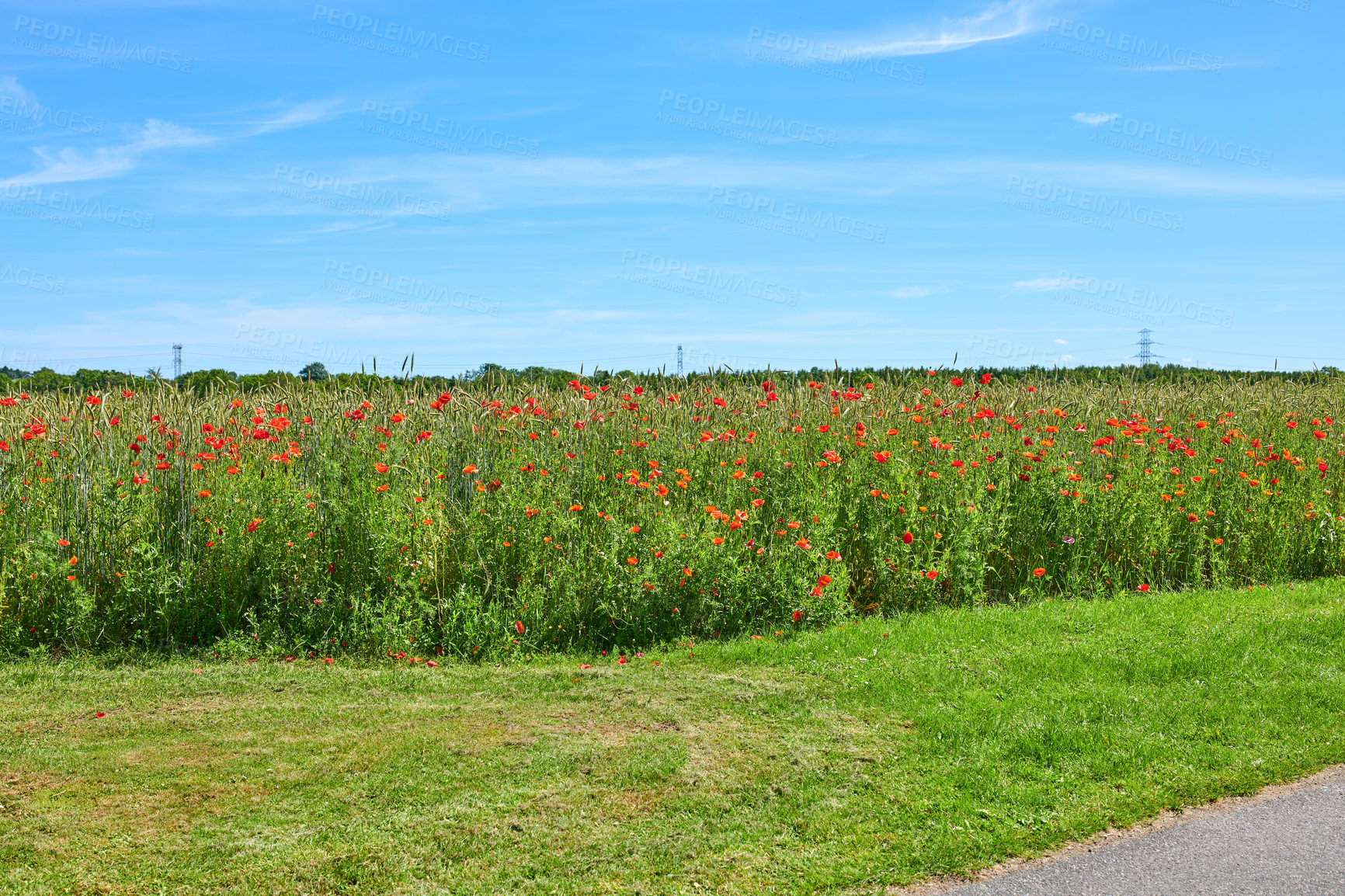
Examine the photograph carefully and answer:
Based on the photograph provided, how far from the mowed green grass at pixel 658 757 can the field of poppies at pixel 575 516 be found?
45cm

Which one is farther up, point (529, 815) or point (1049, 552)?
point (1049, 552)

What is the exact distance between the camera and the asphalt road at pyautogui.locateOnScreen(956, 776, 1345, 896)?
136 inches

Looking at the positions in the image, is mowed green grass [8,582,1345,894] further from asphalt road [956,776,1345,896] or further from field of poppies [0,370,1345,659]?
field of poppies [0,370,1345,659]

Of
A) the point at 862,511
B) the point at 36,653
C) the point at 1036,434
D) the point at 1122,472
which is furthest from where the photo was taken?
the point at 1036,434

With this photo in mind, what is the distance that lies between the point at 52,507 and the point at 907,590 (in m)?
6.59

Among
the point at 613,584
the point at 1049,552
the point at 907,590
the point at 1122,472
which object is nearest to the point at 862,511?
the point at 907,590

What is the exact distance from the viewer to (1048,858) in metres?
3.66

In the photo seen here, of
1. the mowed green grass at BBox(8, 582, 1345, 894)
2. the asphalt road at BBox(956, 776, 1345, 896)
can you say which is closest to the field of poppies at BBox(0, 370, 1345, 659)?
the mowed green grass at BBox(8, 582, 1345, 894)

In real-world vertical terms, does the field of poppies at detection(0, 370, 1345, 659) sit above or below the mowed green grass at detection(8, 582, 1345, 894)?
above

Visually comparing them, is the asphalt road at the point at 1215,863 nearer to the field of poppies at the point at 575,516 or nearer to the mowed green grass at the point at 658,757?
the mowed green grass at the point at 658,757

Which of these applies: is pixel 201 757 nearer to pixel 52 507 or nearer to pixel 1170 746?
pixel 52 507

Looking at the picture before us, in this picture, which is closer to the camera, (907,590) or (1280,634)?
(1280,634)

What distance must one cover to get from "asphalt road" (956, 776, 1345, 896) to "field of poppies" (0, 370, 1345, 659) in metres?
2.97

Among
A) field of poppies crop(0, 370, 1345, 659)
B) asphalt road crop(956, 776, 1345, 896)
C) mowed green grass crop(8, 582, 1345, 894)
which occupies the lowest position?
asphalt road crop(956, 776, 1345, 896)
